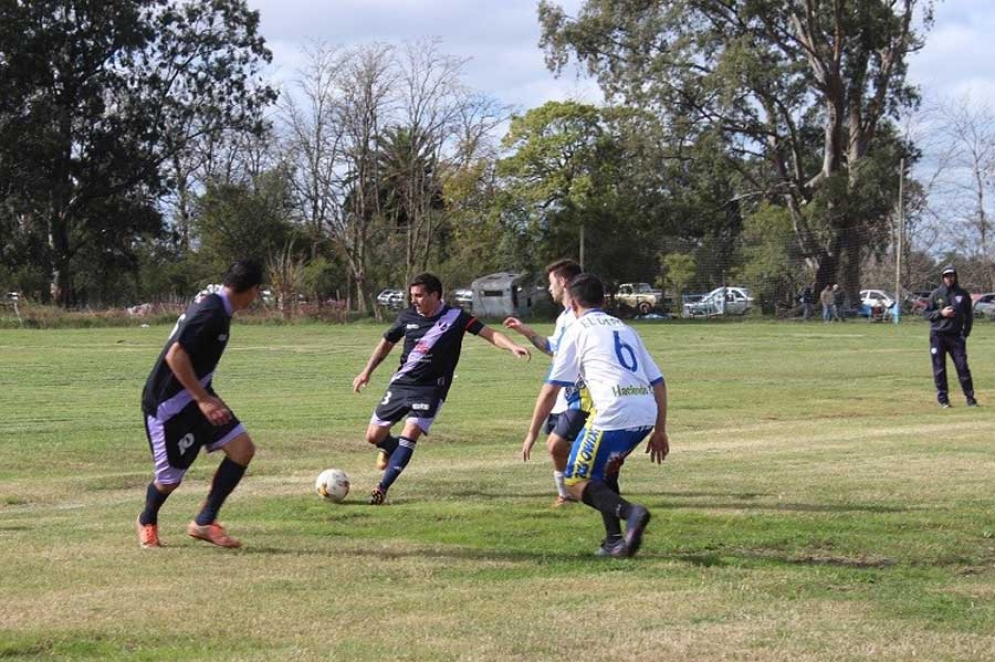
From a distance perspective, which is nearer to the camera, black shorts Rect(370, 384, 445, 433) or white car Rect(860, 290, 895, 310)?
black shorts Rect(370, 384, 445, 433)

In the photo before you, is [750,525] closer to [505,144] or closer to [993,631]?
[993,631]

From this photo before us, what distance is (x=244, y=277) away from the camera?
7.59 metres

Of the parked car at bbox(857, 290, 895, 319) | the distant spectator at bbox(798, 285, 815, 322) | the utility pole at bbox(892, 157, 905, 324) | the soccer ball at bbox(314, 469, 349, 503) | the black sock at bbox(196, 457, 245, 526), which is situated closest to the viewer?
the black sock at bbox(196, 457, 245, 526)

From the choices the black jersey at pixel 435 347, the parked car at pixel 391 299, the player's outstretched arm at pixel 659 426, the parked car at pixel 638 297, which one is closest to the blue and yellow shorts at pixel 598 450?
the player's outstretched arm at pixel 659 426

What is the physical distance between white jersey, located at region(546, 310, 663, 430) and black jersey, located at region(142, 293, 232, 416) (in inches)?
78.4

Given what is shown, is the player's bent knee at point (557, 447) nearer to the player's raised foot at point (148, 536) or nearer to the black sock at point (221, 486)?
the black sock at point (221, 486)

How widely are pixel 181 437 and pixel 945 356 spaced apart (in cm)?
1393

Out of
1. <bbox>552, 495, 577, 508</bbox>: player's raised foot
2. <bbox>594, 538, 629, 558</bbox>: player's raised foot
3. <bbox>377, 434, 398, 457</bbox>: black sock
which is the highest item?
<bbox>377, 434, 398, 457</bbox>: black sock

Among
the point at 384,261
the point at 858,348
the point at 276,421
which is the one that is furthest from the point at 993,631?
the point at 384,261

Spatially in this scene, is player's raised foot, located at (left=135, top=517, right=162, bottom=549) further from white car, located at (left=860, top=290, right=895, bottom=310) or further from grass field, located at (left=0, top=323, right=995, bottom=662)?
white car, located at (left=860, top=290, right=895, bottom=310)

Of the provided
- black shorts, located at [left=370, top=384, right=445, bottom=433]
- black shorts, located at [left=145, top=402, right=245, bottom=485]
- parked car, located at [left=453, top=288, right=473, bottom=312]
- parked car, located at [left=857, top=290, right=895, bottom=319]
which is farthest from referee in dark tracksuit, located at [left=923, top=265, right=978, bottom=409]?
parked car, located at [left=453, top=288, right=473, bottom=312]

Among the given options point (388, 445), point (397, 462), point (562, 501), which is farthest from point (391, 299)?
point (562, 501)

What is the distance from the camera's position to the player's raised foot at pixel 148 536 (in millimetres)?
7758

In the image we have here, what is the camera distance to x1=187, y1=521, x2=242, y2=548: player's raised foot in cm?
775
